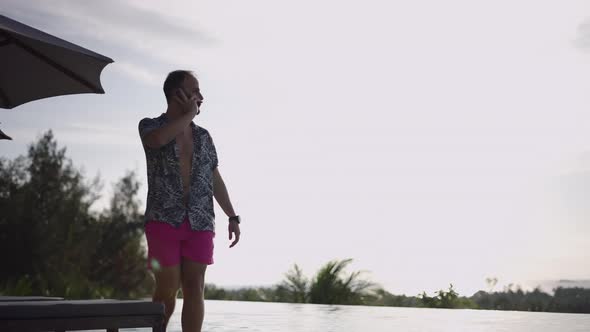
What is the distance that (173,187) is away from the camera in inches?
136

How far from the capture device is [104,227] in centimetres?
1476

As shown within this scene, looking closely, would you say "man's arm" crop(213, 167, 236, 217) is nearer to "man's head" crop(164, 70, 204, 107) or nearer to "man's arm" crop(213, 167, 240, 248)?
"man's arm" crop(213, 167, 240, 248)

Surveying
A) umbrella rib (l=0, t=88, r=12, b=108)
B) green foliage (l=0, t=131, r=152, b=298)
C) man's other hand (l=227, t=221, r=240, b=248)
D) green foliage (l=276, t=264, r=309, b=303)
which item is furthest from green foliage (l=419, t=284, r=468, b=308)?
man's other hand (l=227, t=221, r=240, b=248)

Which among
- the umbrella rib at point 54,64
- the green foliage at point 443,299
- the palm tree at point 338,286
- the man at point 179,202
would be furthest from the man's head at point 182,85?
the green foliage at point 443,299

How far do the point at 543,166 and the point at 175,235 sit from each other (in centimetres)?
821

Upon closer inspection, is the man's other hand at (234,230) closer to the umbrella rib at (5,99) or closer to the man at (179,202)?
the man at (179,202)

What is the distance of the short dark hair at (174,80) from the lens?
3.54m

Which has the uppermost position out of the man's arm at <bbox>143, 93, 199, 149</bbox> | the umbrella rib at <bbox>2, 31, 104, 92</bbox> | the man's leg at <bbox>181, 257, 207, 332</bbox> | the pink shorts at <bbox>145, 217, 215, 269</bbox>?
the umbrella rib at <bbox>2, 31, 104, 92</bbox>

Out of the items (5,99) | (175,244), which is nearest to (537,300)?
(5,99)

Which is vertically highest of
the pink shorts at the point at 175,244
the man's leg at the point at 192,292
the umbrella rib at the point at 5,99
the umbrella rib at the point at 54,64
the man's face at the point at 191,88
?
the umbrella rib at the point at 54,64

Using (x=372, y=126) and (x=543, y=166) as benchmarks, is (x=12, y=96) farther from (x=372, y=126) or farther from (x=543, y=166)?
(x=543, y=166)

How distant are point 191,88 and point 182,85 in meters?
0.05

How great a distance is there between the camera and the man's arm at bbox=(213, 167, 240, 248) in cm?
379

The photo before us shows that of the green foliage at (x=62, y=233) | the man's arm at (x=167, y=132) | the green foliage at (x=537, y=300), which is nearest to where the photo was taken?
the man's arm at (x=167, y=132)
